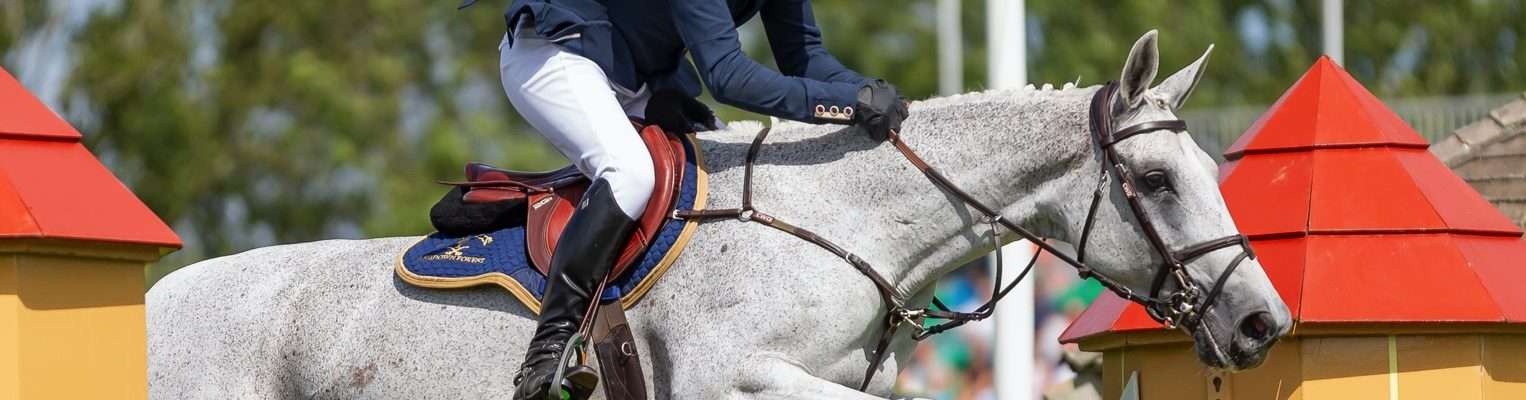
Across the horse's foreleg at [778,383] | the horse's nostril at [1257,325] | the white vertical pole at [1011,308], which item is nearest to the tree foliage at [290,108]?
the white vertical pole at [1011,308]

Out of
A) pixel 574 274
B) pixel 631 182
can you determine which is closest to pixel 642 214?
pixel 631 182

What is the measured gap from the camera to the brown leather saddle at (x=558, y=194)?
22.7 ft

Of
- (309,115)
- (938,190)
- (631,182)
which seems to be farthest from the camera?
(309,115)

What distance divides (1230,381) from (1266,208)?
0.62 meters

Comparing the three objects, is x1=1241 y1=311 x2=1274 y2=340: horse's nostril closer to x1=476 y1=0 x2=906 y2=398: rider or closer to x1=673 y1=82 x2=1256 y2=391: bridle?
x1=673 y1=82 x2=1256 y2=391: bridle

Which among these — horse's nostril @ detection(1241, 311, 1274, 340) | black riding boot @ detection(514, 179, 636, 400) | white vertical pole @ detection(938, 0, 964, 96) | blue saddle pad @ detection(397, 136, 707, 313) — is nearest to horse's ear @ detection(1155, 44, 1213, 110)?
horse's nostril @ detection(1241, 311, 1274, 340)

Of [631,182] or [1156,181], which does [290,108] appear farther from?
[1156,181]

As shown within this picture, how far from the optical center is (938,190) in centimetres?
693

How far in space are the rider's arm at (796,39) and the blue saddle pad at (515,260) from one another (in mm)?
602

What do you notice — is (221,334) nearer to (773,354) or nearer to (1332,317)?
(773,354)

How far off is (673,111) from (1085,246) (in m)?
1.38

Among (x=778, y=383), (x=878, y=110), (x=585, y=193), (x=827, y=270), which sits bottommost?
(x=778, y=383)

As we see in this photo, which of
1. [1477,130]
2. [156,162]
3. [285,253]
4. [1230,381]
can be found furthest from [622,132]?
[156,162]

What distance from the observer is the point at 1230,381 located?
7582mm
